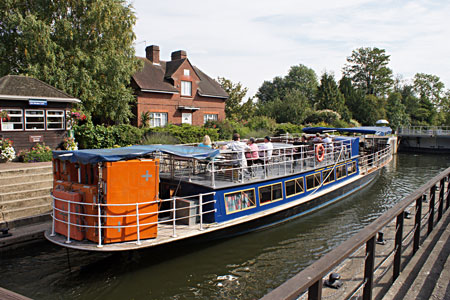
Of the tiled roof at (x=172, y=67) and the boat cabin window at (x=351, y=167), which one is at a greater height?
the tiled roof at (x=172, y=67)

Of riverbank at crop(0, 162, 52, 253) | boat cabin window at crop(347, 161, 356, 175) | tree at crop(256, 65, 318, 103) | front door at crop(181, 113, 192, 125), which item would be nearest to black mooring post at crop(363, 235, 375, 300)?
riverbank at crop(0, 162, 52, 253)

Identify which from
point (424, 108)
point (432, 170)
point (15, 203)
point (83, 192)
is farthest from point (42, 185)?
point (424, 108)

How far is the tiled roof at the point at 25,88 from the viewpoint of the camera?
18469 millimetres

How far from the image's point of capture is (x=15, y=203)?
12922 mm

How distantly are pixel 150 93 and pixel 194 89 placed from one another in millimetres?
5517

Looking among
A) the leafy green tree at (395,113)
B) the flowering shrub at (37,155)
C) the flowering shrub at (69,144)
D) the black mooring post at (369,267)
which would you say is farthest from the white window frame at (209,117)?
the leafy green tree at (395,113)

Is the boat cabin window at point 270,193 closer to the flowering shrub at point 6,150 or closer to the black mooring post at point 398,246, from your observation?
the black mooring post at point 398,246

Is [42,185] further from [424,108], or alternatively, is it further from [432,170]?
[424,108]

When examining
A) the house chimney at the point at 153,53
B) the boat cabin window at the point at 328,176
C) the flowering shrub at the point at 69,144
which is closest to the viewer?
the boat cabin window at the point at 328,176

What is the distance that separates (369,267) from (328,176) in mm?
13528

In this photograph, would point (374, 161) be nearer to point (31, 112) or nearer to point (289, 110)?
point (31, 112)

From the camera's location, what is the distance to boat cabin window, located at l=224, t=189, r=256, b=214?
457 inches

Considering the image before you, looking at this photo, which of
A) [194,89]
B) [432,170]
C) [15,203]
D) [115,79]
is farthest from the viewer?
[194,89]

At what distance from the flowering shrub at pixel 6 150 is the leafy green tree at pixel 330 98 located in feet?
159
